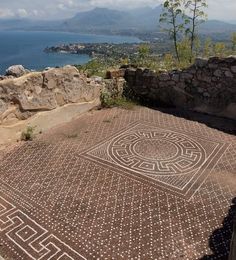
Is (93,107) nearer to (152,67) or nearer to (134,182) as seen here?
(152,67)

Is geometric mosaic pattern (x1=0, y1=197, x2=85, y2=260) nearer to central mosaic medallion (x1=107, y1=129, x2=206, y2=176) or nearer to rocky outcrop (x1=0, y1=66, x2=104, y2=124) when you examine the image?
central mosaic medallion (x1=107, y1=129, x2=206, y2=176)

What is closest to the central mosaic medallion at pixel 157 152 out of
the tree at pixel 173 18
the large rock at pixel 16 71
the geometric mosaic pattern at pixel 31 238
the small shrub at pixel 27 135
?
the small shrub at pixel 27 135

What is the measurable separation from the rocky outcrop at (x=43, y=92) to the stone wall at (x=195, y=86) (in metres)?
1.30

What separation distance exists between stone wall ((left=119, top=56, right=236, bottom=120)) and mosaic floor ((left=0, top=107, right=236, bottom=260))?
1271 mm

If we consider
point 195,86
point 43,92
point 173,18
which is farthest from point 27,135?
point 173,18

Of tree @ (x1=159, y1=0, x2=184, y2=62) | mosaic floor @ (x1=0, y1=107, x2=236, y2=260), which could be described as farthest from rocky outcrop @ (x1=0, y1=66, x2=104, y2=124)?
tree @ (x1=159, y1=0, x2=184, y2=62)

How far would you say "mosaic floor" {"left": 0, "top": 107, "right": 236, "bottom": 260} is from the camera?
156 inches

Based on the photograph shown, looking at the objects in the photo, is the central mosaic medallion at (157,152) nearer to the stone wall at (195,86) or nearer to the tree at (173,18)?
the stone wall at (195,86)

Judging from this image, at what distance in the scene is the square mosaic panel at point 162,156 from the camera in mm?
5438

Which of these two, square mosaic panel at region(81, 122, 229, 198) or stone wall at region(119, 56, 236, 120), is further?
stone wall at region(119, 56, 236, 120)

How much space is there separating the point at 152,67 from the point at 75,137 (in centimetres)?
378

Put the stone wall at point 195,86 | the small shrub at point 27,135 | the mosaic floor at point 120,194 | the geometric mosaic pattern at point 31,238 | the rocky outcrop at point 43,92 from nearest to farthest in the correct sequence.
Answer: the geometric mosaic pattern at point 31,238, the mosaic floor at point 120,194, the rocky outcrop at point 43,92, the small shrub at point 27,135, the stone wall at point 195,86

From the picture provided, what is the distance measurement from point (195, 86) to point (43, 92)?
158 inches

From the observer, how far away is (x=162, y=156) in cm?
627
